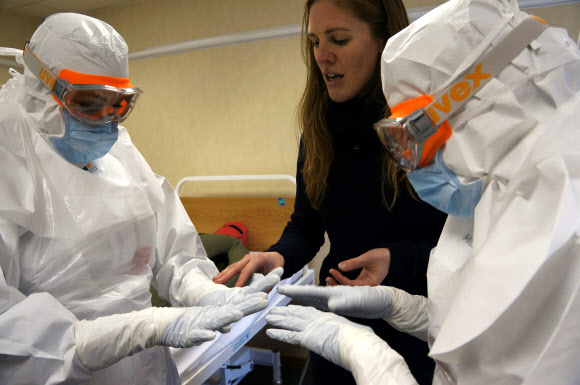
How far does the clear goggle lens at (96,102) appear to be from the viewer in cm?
102

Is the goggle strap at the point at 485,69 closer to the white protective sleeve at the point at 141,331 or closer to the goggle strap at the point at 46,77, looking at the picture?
the white protective sleeve at the point at 141,331

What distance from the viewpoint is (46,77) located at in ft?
3.31

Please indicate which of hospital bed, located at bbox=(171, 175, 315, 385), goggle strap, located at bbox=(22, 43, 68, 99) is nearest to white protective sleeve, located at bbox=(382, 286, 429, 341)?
hospital bed, located at bbox=(171, 175, 315, 385)

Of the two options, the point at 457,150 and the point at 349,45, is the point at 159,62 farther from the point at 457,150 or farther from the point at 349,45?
the point at 457,150

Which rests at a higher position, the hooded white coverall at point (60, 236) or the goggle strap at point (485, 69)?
the goggle strap at point (485, 69)

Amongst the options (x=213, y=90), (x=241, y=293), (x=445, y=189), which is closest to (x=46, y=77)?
(x=241, y=293)

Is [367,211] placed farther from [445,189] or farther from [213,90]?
[213,90]

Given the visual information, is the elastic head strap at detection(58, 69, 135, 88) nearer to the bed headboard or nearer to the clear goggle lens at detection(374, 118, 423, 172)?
the clear goggle lens at detection(374, 118, 423, 172)

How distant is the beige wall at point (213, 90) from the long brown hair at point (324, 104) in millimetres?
1599

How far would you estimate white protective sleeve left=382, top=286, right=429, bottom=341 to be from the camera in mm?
1004

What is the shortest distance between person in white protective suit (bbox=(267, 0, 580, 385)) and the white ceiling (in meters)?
3.50

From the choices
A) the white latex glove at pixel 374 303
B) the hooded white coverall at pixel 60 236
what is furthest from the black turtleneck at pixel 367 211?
the hooded white coverall at pixel 60 236

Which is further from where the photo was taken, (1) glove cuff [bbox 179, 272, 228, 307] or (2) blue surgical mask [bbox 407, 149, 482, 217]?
(1) glove cuff [bbox 179, 272, 228, 307]

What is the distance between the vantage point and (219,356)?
64.8 inches
